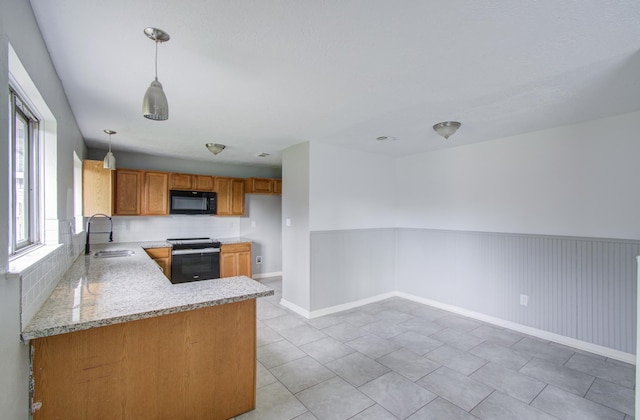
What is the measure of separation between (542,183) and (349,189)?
2.29m

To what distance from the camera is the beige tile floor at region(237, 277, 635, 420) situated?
2.09 metres

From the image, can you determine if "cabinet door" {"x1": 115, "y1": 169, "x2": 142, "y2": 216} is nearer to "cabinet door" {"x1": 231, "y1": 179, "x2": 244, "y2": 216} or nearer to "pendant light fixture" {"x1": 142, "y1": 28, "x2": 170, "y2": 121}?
"cabinet door" {"x1": 231, "y1": 179, "x2": 244, "y2": 216}

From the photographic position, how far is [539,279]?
332 cm

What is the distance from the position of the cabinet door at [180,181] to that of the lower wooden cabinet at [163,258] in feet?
3.50

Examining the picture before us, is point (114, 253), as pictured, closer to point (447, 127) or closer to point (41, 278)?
point (41, 278)

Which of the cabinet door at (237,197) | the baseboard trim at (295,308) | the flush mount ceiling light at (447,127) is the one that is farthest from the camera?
the cabinet door at (237,197)

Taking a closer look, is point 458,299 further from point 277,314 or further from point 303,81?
point 303,81

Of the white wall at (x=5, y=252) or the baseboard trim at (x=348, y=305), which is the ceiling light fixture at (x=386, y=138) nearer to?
the baseboard trim at (x=348, y=305)

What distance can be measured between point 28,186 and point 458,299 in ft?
14.8

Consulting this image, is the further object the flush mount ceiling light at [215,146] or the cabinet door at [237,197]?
the cabinet door at [237,197]

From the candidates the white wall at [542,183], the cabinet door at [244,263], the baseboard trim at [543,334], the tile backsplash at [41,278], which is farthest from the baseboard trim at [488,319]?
the tile backsplash at [41,278]

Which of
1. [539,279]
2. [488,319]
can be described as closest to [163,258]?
[488,319]

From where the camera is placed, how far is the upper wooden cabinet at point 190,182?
4.93 metres

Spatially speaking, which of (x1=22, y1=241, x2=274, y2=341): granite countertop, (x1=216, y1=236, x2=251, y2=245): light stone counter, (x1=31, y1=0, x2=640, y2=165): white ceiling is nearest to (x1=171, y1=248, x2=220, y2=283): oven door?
(x1=216, y1=236, x2=251, y2=245): light stone counter
